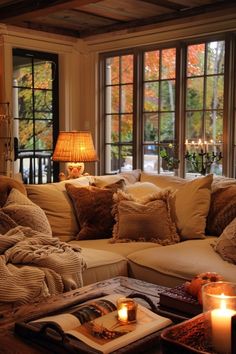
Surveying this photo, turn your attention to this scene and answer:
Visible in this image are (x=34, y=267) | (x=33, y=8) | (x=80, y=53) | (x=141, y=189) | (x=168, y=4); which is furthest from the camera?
Result: (x=80, y=53)

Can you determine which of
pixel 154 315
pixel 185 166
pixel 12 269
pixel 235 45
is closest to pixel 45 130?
pixel 185 166

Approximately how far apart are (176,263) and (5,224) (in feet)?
3.43

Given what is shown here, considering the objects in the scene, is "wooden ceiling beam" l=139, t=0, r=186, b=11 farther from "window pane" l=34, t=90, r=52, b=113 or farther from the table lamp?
"window pane" l=34, t=90, r=52, b=113

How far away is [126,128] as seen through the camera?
5789 millimetres

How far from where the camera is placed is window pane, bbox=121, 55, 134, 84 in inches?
223

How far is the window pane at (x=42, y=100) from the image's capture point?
19.3 feet

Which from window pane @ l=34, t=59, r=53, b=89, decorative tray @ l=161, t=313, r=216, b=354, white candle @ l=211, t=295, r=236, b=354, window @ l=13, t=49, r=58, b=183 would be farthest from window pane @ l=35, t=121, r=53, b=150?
white candle @ l=211, t=295, r=236, b=354

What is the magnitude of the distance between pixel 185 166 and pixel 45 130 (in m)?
1.91

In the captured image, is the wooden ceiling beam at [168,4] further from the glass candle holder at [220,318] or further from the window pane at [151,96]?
the glass candle holder at [220,318]

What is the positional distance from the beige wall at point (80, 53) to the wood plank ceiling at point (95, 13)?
82 millimetres

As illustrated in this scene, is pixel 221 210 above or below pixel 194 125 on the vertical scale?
below

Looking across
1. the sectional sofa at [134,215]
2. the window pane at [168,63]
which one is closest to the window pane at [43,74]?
the window pane at [168,63]

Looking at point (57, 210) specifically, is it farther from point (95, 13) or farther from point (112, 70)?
point (112, 70)

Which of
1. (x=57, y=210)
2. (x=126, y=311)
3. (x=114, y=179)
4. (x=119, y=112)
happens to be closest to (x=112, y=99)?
(x=119, y=112)
